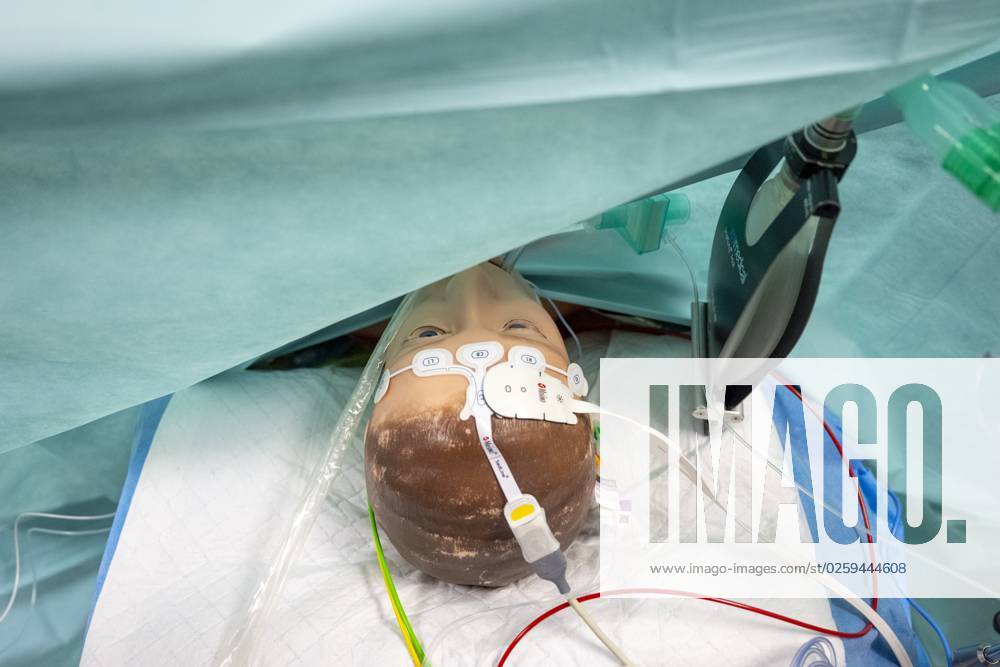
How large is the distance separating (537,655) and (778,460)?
1.36 ft

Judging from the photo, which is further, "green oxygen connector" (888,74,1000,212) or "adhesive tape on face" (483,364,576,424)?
"adhesive tape on face" (483,364,576,424)

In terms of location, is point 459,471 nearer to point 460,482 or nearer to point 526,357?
point 460,482

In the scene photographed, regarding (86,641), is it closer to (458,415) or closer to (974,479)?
(458,415)

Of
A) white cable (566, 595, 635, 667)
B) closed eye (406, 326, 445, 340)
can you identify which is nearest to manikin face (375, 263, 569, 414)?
closed eye (406, 326, 445, 340)

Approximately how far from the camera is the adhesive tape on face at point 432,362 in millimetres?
803

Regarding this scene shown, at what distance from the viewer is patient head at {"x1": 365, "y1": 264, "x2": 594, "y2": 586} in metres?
0.75

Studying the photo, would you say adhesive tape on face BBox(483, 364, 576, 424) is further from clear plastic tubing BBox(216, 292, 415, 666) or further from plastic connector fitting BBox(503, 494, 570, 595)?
clear plastic tubing BBox(216, 292, 415, 666)

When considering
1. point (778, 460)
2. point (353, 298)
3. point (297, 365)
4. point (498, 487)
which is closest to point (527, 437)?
point (498, 487)

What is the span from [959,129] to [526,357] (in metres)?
0.44

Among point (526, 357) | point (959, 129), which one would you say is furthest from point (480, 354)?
point (959, 129)

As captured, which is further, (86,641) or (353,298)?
(86,641)

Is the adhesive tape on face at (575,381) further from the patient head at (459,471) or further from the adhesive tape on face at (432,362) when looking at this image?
the adhesive tape on face at (432,362)

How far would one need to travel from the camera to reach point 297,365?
1.16 meters

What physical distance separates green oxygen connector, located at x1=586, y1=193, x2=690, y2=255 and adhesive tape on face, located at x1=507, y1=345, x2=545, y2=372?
8.2 inches
